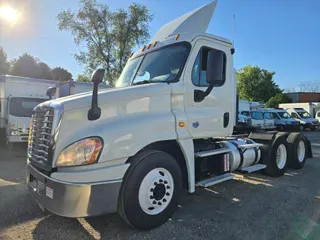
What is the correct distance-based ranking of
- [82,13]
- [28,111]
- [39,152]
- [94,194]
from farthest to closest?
[82,13], [28,111], [39,152], [94,194]

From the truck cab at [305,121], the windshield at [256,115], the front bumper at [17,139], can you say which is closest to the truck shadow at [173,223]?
the front bumper at [17,139]

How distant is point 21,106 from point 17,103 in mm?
191

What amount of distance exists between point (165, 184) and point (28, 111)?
9.54m

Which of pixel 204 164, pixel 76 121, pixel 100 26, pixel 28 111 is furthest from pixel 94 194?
pixel 100 26

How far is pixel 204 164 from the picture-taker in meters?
4.97

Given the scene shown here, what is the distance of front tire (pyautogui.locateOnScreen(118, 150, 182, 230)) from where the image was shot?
3.56 meters

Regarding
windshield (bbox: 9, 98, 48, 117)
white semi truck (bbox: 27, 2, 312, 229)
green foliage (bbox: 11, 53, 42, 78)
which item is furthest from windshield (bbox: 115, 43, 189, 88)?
green foliage (bbox: 11, 53, 42, 78)

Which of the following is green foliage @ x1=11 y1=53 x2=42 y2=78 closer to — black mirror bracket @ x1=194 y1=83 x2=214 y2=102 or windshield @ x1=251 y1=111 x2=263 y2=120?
windshield @ x1=251 y1=111 x2=263 y2=120

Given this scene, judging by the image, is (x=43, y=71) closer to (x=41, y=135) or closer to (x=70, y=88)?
(x=70, y=88)

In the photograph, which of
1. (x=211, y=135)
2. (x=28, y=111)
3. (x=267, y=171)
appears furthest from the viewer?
(x=28, y=111)

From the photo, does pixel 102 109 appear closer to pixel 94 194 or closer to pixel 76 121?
pixel 76 121

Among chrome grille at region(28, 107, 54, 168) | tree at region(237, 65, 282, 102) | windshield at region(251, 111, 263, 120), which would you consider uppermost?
tree at region(237, 65, 282, 102)

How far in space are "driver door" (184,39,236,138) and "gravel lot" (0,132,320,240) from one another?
1241 mm

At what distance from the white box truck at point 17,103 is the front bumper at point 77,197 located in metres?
8.51
